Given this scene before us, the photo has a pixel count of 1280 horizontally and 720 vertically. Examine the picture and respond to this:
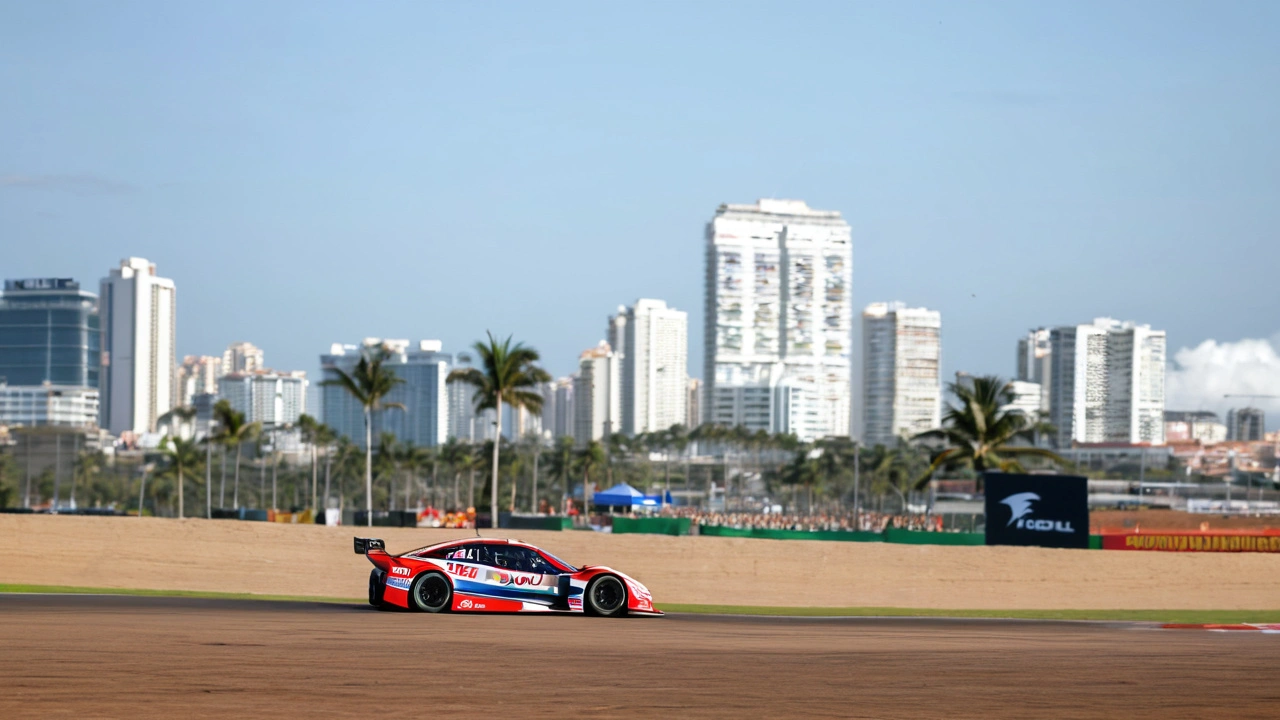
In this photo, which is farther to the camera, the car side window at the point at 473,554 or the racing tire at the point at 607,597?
the racing tire at the point at 607,597

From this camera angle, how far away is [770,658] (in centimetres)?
1334

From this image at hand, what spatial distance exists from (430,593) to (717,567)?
15069 mm

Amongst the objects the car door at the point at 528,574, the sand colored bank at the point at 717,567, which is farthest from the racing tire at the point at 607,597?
the sand colored bank at the point at 717,567

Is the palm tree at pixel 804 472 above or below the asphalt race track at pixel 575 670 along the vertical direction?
below

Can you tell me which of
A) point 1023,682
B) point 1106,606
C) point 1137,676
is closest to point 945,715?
point 1023,682

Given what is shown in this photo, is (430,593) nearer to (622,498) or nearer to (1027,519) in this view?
Answer: (1027,519)

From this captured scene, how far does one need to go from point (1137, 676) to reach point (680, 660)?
434 cm

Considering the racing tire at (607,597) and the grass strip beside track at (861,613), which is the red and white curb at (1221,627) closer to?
the grass strip beside track at (861,613)

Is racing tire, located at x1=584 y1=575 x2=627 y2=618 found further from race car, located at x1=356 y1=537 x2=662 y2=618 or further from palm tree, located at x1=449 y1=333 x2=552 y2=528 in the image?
palm tree, located at x1=449 y1=333 x2=552 y2=528

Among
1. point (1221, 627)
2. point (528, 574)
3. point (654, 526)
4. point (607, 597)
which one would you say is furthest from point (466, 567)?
point (654, 526)

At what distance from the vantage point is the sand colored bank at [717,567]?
30016 millimetres

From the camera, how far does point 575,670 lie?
11836 mm

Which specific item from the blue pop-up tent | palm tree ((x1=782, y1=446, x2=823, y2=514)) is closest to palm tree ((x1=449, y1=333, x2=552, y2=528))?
the blue pop-up tent

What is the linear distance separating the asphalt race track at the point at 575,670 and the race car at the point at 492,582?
1.10m
